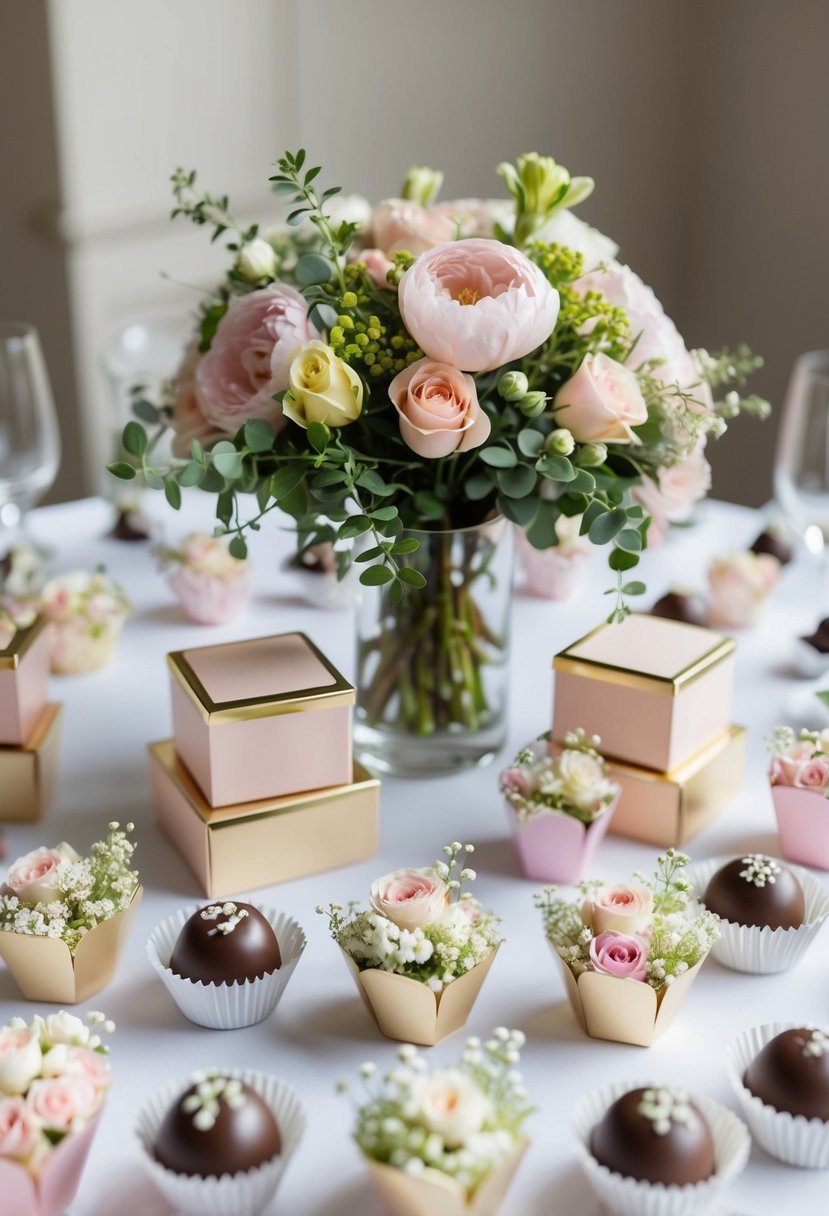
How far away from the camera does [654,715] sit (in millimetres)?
1163

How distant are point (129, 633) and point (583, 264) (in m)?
0.73

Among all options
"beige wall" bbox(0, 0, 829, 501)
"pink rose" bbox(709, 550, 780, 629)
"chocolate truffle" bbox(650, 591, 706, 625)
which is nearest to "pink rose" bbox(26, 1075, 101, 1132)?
"chocolate truffle" bbox(650, 591, 706, 625)

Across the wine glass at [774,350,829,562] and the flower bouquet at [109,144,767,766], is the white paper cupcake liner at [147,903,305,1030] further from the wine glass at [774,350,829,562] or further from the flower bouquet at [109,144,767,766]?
the wine glass at [774,350,829,562]

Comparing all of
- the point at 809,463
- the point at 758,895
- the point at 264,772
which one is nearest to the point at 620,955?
the point at 758,895

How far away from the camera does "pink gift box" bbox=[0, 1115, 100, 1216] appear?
0.77 metres

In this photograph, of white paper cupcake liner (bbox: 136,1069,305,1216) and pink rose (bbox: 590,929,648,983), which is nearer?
white paper cupcake liner (bbox: 136,1069,305,1216)

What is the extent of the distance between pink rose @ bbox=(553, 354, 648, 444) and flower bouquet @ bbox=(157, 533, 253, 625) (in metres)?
0.57

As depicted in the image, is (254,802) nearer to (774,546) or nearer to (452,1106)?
(452,1106)

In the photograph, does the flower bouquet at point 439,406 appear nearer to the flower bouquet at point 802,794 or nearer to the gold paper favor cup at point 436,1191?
the flower bouquet at point 802,794

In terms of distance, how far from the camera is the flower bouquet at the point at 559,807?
1117 mm

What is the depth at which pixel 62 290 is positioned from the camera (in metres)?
3.18

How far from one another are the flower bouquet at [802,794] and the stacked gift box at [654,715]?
0.07 meters

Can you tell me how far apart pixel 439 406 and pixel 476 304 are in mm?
82

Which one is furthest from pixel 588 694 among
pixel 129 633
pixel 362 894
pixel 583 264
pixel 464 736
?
pixel 129 633
